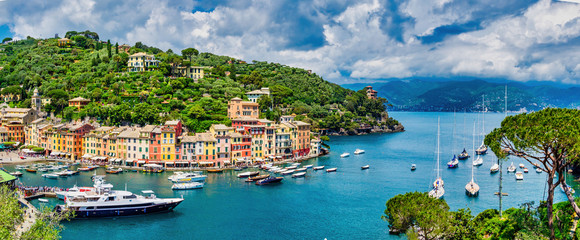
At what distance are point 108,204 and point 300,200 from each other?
1084cm

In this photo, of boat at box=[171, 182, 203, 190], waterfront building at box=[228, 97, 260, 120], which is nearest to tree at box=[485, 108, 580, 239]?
boat at box=[171, 182, 203, 190]

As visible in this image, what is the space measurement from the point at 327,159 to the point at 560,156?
104ft

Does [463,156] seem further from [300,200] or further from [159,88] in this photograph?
[159,88]

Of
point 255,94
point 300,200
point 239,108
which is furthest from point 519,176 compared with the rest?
point 255,94

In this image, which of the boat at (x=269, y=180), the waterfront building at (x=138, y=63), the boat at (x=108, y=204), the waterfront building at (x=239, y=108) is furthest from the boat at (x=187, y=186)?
the waterfront building at (x=138, y=63)

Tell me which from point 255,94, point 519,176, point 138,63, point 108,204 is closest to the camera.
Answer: point 108,204

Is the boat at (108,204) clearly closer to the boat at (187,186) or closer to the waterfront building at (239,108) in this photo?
the boat at (187,186)

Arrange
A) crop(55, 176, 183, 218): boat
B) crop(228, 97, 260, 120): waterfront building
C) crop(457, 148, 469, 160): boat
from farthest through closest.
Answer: crop(228, 97, 260, 120): waterfront building < crop(457, 148, 469, 160): boat < crop(55, 176, 183, 218): boat

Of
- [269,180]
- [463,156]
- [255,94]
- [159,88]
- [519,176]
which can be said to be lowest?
[269,180]

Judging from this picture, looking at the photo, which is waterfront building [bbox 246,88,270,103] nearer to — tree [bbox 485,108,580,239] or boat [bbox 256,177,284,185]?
boat [bbox 256,177,284,185]

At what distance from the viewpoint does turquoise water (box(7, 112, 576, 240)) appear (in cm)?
2042

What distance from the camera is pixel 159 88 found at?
5472 centimetres

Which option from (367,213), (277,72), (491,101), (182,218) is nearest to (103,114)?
(182,218)

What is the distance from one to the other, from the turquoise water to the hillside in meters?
15.2
